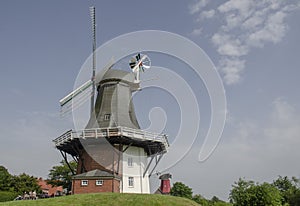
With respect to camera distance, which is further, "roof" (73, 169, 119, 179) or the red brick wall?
"roof" (73, 169, 119, 179)

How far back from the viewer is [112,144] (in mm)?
24266

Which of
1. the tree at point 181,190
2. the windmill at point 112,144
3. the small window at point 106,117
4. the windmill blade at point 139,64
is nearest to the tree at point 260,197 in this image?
the windmill at point 112,144

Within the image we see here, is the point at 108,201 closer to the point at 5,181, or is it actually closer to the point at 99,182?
the point at 99,182

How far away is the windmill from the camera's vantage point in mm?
23266

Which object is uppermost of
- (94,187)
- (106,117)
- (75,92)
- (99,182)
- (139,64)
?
(139,64)

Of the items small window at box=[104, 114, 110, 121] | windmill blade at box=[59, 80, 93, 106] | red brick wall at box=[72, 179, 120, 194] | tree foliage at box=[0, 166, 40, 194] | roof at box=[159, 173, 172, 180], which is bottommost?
red brick wall at box=[72, 179, 120, 194]

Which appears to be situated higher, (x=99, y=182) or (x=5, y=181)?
(x=5, y=181)

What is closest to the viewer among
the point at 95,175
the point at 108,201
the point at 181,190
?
the point at 108,201

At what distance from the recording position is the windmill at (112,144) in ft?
76.3

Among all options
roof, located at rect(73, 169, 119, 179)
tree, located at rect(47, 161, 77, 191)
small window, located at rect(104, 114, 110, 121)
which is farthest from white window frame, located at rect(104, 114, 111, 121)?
tree, located at rect(47, 161, 77, 191)

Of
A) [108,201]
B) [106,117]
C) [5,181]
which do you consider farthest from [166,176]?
[5,181]

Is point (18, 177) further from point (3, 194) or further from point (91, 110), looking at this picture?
point (91, 110)

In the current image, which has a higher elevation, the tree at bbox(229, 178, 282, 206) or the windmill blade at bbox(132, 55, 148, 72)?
the windmill blade at bbox(132, 55, 148, 72)

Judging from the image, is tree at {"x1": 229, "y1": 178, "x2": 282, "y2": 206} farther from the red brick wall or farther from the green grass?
the red brick wall
